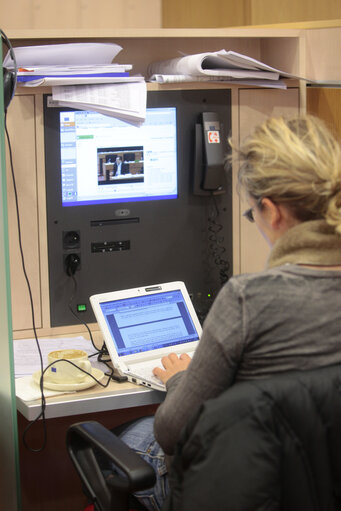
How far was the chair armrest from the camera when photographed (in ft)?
4.58

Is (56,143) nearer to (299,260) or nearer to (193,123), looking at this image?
(193,123)

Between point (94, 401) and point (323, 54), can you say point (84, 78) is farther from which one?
point (94, 401)

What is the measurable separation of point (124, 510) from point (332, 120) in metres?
1.38

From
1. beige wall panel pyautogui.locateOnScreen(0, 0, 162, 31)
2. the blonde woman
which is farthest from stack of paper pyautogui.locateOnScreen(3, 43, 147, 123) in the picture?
beige wall panel pyautogui.locateOnScreen(0, 0, 162, 31)

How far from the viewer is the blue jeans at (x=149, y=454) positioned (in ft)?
5.25

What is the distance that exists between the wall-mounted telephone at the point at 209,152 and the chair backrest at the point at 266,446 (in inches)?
44.3

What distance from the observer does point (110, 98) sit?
6.82ft

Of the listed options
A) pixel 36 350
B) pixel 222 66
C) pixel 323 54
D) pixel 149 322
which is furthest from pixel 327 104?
pixel 36 350

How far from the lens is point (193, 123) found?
2209mm

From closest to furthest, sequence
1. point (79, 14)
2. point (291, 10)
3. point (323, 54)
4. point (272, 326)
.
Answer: point (272, 326)
point (323, 54)
point (291, 10)
point (79, 14)

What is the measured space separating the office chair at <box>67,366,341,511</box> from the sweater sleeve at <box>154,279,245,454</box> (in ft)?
0.34

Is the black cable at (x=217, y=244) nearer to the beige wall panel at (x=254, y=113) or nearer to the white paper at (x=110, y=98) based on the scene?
the beige wall panel at (x=254, y=113)

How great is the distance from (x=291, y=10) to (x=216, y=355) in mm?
1838

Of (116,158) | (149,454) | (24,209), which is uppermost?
(116,158)
